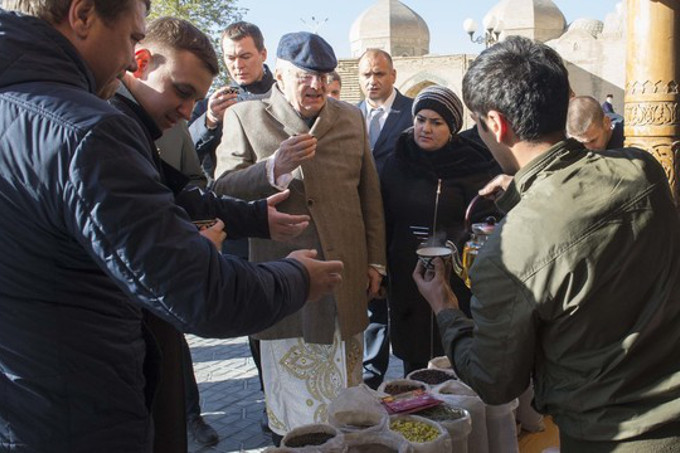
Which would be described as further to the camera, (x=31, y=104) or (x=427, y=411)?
(x=427, y=411)

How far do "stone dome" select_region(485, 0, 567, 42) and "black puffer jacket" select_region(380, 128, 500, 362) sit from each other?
3516 centimetres

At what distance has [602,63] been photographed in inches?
1011

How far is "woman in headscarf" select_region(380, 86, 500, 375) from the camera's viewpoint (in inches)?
144

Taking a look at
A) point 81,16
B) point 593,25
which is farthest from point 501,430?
point 593,25

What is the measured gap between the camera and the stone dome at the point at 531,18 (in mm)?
36688

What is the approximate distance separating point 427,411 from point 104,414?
4.28 ft

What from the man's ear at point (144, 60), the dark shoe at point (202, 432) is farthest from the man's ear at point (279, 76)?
the dark shoe at point (202, 432)

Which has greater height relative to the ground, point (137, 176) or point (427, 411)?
point (137, 176)

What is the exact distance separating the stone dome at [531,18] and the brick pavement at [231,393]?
34.2 meters

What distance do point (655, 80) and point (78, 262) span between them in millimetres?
3138

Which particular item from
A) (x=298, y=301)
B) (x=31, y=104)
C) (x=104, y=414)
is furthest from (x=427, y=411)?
(x=31, y=104)

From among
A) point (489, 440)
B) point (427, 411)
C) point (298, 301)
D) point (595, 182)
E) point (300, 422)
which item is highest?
point (595, 182)

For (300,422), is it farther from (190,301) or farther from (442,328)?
(190,301)

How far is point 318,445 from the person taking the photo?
6.86 ft
